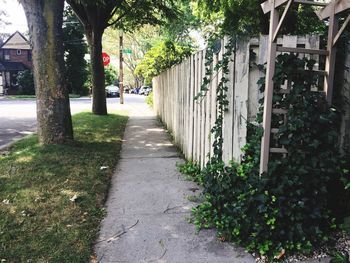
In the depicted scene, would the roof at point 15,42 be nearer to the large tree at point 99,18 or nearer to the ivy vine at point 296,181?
the large tree at point 99,18

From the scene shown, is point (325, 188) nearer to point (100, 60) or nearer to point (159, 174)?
point (159, 174)

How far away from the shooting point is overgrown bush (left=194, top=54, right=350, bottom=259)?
3098mm

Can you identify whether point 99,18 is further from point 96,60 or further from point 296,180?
point 296,180

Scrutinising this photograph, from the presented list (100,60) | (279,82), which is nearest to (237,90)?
(279,82)

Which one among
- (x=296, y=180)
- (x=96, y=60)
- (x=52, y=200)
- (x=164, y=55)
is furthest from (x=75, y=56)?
(x=296, y=180)

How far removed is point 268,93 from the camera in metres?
3.20

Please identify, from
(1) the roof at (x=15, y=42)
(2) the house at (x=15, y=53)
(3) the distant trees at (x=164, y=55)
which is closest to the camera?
(3) the distant trees at (x=164, y=55)

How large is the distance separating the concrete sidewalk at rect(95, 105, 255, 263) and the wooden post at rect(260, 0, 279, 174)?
0.87 meters

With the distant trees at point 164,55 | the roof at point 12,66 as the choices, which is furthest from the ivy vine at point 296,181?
the roof at point 12,66

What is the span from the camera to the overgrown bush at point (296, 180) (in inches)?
122

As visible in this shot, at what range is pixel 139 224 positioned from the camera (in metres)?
3.76

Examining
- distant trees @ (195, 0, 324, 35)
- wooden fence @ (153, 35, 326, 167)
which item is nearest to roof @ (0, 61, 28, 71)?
distant trees @ (195, 0, 324, 35)

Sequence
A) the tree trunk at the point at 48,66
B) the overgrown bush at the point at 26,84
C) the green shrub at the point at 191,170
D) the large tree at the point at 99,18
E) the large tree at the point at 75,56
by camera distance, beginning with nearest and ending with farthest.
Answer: the green shrub at the point at 191,170, the tree trunk at the point at 48,66, the large tree at the point at 99,18, the large tree at the point at 75,56, the overgrown bush at the point at 26,84

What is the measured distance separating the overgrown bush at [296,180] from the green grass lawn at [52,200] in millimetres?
1537
